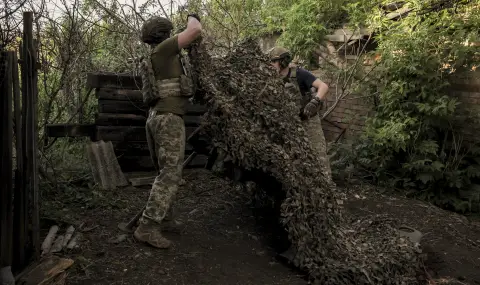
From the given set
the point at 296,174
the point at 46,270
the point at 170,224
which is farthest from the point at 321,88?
the point at 46,270

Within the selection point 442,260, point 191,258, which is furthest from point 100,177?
point 442,260

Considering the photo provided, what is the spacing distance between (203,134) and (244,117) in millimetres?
433

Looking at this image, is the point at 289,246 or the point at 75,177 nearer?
the point at 289,246

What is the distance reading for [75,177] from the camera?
507 cm

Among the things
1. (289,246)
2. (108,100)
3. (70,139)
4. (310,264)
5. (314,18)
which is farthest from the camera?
(314,18)

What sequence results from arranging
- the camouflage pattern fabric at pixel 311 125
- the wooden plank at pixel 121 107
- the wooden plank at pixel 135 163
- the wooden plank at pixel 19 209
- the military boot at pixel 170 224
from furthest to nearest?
the wooden plank at pixel 135 163, the wooden plank at pixel 121 107, the camouflage pattern fabric at pixel 311 125, the military boot at pixel 170 224, the wooden plank at pixel 19 209

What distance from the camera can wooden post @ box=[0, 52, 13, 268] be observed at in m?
2.71

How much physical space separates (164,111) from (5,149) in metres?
1.36

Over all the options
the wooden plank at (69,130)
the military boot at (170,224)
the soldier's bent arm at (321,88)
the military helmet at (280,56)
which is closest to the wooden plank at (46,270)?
the military boot at (170,224)

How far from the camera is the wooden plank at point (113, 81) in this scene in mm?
5426

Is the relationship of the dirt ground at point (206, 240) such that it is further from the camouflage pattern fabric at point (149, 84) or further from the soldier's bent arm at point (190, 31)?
the soldier's bent arm at point (190, 31)

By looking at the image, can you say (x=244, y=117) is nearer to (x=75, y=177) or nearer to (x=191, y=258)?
(x=191, y=258)

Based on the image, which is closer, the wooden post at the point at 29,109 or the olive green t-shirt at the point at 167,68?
the wooden post at the point at 29,109

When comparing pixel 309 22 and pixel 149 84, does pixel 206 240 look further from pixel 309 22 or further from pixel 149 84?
pixel 309 22
